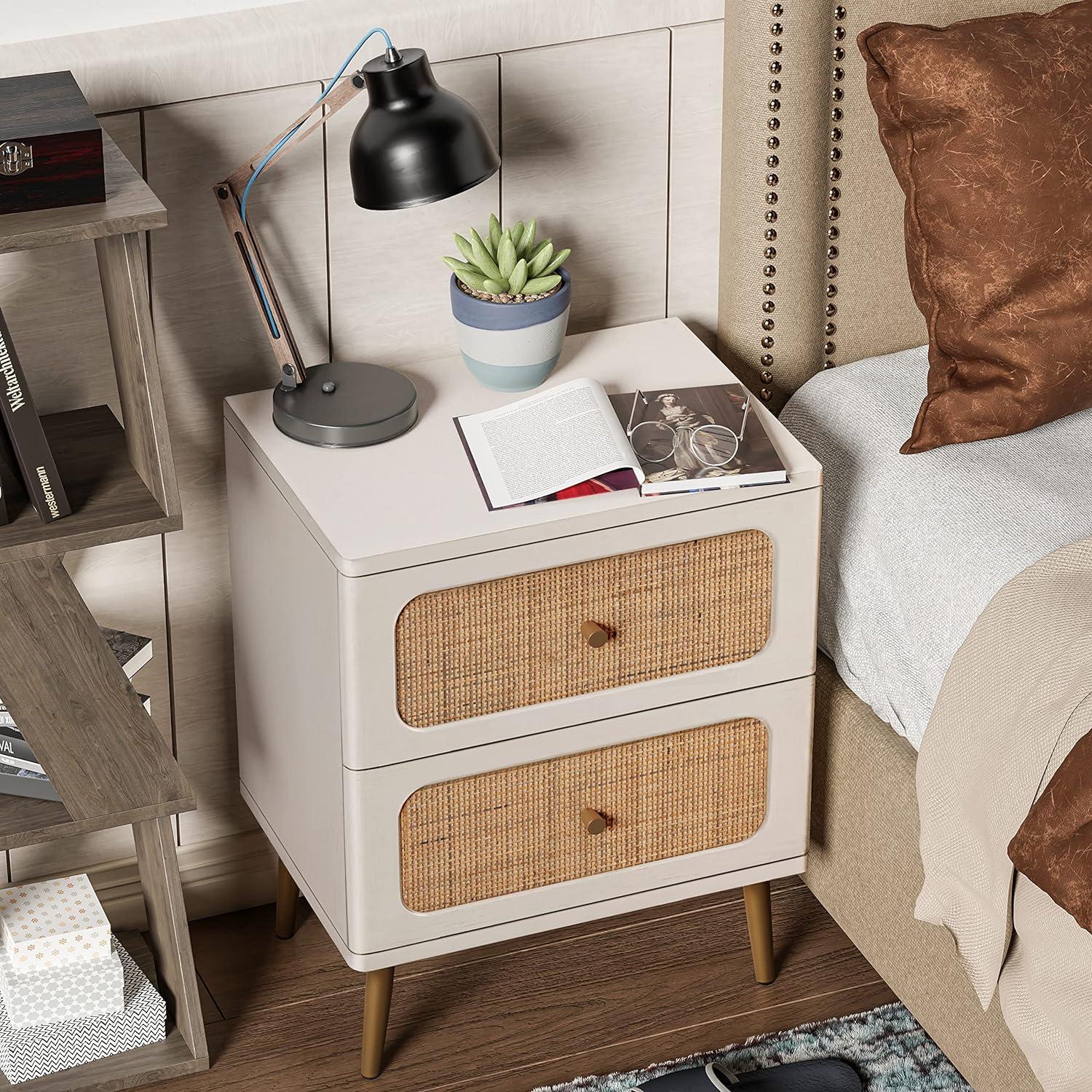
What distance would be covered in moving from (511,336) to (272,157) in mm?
309

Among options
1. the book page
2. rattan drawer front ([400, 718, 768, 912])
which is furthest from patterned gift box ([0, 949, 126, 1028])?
the book page

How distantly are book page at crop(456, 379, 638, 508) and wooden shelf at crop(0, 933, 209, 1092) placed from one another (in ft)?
2.46

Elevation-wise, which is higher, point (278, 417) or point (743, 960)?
point (278, 417)

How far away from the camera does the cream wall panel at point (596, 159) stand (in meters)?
1.82

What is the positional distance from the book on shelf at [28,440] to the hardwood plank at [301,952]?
727 mm

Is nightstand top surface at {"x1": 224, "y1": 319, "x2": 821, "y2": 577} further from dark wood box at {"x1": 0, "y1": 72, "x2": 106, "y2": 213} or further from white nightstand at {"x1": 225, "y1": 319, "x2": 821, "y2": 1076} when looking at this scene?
dark wood box at {"x1": 0, "y1": 72, "x2": 106, "y2": 213}

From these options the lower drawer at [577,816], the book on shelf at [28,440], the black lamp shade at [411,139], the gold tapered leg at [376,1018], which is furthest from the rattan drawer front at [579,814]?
the black lamp shade at [411,139]

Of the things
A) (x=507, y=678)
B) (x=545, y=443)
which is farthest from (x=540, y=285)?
(x=507, y=678)

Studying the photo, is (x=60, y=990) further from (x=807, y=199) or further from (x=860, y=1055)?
(x=807, y=199)

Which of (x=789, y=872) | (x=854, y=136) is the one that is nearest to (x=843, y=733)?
(x=789, y=872)

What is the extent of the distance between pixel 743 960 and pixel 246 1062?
23.8 inches

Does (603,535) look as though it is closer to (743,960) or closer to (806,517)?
(806,517)

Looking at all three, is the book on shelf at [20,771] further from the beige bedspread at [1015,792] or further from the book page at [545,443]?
the beige bedspread at [1015,792]

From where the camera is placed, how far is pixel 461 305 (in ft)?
5.76
